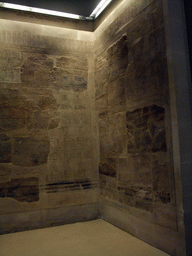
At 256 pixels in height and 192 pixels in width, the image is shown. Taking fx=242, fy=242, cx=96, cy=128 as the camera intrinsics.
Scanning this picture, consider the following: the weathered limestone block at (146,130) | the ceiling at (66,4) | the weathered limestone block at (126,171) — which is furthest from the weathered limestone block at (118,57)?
the weathered limestone block at (126,171)

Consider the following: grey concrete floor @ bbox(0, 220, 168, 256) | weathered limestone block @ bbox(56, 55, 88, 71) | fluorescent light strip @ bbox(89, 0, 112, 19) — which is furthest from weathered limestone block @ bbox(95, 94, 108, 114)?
grey concrete floor @ bbox(0, 220, 168, 256)

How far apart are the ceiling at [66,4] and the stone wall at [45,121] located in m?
0.30

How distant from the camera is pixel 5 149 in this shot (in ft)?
11.3

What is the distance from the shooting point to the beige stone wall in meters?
2.52

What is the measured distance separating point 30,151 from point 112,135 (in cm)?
123

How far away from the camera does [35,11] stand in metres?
3.79

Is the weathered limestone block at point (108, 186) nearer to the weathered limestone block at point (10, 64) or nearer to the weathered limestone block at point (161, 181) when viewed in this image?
the weathered limestone block at point (161, 181)

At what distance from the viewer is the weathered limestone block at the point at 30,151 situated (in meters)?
3.51

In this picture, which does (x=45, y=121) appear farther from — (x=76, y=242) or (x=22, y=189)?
(x=76, y=242)

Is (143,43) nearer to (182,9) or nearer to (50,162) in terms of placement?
(182,9)

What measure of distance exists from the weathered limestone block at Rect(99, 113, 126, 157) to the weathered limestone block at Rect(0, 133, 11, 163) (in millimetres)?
1387

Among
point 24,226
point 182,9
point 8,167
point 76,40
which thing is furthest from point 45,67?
point 24,226

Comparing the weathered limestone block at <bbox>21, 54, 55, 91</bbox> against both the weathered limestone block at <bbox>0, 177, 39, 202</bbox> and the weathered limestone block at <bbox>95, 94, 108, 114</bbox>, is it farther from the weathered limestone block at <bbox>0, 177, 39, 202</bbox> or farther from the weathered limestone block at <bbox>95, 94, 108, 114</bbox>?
the weathered limestone block at <bbox>0, 177, 39, 202</bbox>

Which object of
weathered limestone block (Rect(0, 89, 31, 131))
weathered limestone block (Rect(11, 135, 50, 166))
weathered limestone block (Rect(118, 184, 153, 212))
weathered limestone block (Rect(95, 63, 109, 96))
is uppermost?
weathered limestone block (Rect(95, 63, 109, 96))
